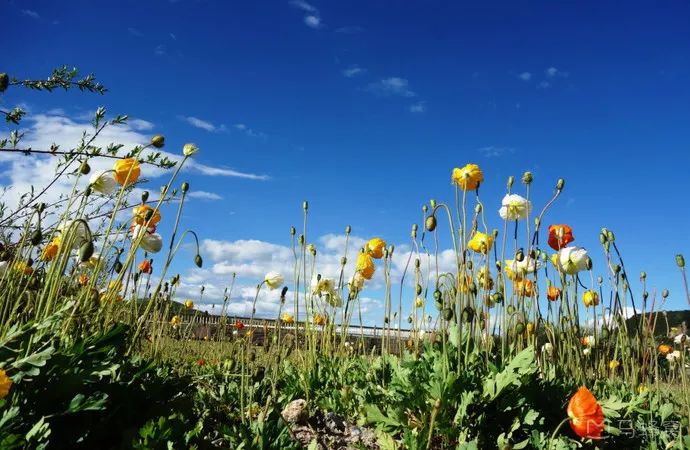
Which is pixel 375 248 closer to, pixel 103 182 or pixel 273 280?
pixel 273 280

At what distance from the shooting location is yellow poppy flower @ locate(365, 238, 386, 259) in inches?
A: 147

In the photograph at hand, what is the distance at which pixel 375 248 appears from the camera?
147 inches

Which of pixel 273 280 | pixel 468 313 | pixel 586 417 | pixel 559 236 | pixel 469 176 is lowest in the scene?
pixel 586 417

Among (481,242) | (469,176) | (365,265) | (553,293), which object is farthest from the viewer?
(365,265)

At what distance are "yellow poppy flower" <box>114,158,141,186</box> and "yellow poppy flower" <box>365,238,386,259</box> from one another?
1.75 meters

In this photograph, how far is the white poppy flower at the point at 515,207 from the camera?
3055 mm

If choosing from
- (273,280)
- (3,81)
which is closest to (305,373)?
(273,280)

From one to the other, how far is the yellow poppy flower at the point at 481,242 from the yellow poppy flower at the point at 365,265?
93 cm

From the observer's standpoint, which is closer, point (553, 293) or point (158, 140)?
point (158, 140)

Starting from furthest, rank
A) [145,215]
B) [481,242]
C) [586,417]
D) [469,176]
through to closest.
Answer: [481,242]
[469,176]
[145,215]
[586,417]

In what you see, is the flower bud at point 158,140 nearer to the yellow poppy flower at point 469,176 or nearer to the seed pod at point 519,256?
the yellow poppy flower at point 469,176

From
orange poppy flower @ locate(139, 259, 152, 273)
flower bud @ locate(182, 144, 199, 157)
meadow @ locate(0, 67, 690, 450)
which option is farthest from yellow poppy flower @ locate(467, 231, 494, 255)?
orange poppy flower @ locate(139, 259, 152, 273)

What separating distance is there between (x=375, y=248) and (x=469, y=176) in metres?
1.17

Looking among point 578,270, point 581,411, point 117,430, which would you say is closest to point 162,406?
point 117,430
